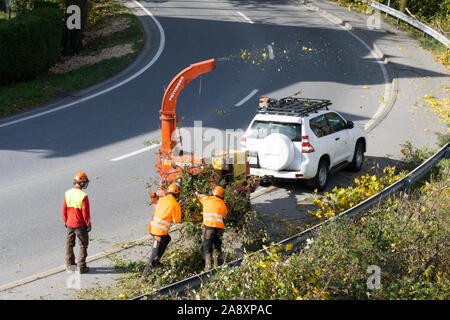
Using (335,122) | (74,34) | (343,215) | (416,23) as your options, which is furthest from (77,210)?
(416,23)

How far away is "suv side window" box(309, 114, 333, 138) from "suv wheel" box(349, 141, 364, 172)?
3.97 feet

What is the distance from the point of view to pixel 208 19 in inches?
1196

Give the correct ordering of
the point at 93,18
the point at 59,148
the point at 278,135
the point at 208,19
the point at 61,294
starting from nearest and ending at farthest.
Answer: the point at 61,294, the point at 278,135, the point at 59,148, the point at 93,18, the point at 208,19

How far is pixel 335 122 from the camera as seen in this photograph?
13844mm

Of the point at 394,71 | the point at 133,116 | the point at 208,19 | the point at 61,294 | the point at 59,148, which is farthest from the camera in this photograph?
the point at 208,19

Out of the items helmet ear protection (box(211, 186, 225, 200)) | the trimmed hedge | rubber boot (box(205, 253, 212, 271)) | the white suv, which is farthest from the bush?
the trimmed hedge

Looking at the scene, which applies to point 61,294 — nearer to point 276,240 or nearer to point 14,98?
point 276,240

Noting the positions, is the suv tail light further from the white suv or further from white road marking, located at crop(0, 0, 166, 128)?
white road marking, located at crop(0, 0, 166, 128)

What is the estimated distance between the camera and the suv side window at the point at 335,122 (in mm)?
13689

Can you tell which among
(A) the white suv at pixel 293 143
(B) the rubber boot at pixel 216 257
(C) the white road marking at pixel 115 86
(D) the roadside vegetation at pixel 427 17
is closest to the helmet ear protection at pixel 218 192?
(B) the rubber boot at pixel 216 257

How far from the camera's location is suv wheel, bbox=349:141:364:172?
1430 centimetres

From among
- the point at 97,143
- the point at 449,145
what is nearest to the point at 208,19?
the point at 97,143

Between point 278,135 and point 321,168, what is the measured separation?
1364 millimetres

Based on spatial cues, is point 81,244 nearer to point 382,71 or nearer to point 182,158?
point 182,158
